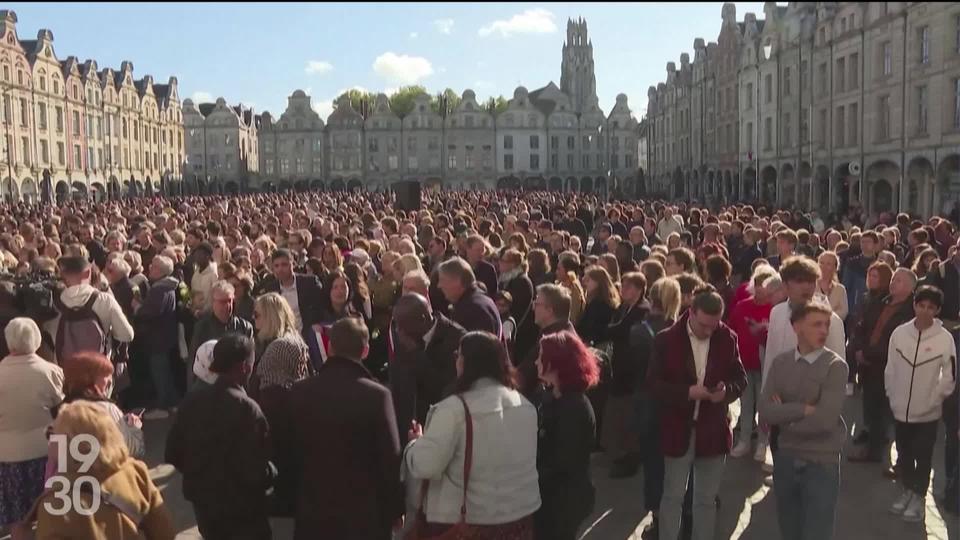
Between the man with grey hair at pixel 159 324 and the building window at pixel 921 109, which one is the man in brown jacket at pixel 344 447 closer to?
the man with grey hair at pixel 159 324

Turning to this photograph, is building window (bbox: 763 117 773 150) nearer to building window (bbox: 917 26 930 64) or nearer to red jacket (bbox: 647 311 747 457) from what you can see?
building window (bbox: 917 26 930 64)

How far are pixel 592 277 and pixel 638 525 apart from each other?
7.30ft

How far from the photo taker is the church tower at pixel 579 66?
114 m

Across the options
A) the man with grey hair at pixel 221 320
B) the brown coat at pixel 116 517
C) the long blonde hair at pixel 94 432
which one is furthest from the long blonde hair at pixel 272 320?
the long blonde hair at pixel 94 432

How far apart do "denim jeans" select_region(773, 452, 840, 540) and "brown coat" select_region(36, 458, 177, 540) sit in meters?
3.56

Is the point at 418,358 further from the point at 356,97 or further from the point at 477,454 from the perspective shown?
the point at 356,97

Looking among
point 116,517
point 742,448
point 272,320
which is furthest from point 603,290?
point 116,517

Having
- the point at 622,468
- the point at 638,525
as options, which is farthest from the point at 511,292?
the point at 638,525

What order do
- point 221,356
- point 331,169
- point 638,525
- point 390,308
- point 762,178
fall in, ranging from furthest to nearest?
point 331,169 → point 762,178 → point 390,308 → point 638,525 → point 221,356

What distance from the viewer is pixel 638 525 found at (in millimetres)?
6473

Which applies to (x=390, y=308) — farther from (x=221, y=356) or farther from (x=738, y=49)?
(x=738, y=49)

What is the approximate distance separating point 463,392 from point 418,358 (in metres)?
1.65

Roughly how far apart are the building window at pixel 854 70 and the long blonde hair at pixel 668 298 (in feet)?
102

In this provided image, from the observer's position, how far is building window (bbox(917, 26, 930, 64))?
2827 cm
